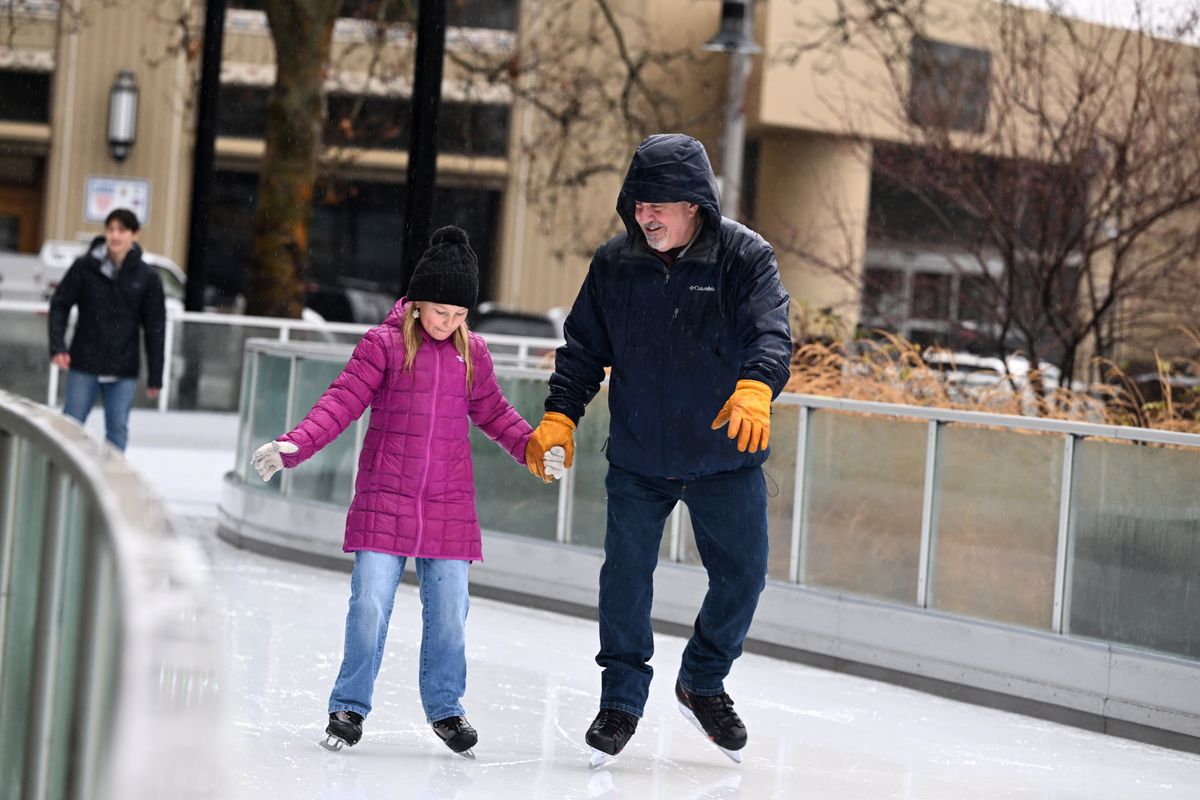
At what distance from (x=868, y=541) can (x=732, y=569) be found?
2.36 metres

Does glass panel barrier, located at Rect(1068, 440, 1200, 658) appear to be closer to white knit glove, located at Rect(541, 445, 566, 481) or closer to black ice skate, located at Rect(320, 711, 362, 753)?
white knit glove, located at Rect(541, 445, 566, 481)

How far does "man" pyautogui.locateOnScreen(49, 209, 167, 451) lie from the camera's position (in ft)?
32.3

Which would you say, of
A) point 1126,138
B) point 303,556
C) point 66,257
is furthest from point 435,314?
point 66,257

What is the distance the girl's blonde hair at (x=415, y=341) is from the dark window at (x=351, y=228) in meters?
24.2

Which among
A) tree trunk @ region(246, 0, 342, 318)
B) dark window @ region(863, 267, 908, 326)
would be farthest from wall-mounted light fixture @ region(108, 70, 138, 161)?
dark window @ region(863, 267, 908, 326)

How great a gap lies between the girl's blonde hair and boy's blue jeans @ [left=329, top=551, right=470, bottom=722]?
532mm

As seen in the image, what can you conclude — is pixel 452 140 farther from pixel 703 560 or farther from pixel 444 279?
pixel 703 560

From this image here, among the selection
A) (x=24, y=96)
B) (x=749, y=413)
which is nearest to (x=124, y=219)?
A: (x=749, y=413)

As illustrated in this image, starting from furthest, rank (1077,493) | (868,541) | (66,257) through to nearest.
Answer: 1. (66,257)
2. (868,541)
3. (1077,493)

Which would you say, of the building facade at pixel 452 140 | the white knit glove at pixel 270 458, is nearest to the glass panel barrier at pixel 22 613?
the white knit glove at pixel 270 458

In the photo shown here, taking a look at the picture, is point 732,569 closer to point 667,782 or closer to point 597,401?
point 667,782

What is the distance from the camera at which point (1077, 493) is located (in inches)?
268

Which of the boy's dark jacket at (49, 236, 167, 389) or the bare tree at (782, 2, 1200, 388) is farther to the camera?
the bare tree at (782, 2, 1200, 388)

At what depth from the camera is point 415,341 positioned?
525cm
